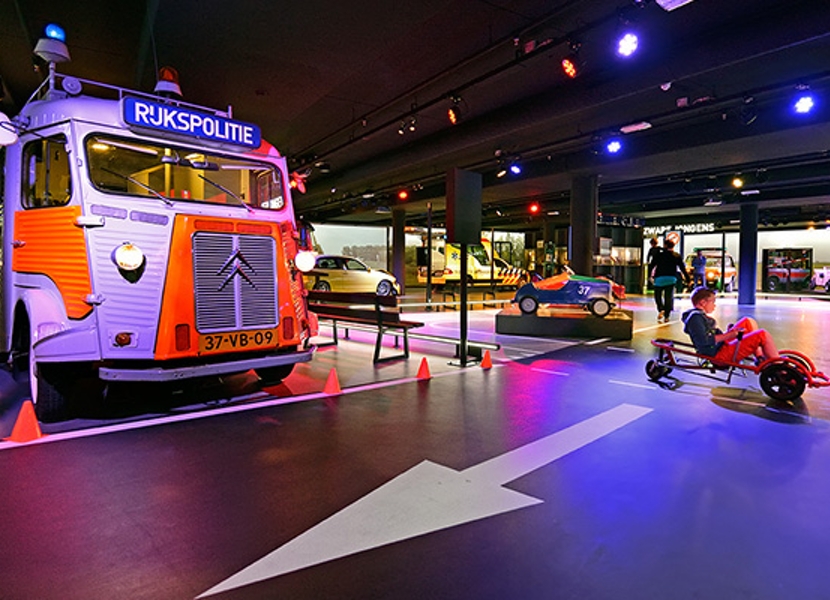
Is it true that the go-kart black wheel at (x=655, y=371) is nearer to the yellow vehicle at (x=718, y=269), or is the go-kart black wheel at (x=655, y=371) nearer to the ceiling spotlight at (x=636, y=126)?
the ceiling spotlight at (x=636, y=126)

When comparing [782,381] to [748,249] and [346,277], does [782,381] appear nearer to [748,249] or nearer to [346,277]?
[346,277]

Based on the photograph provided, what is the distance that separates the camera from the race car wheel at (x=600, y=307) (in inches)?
410

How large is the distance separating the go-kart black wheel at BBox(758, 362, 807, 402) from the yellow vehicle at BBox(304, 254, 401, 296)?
44.2 feet

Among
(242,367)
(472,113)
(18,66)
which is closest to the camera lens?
(242,367)

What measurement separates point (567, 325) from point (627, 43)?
4988mm

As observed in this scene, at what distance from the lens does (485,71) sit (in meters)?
8.48

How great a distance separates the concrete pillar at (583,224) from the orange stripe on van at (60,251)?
12.1 m

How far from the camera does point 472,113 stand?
35.2ft

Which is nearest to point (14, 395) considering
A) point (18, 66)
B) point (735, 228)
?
point (18, 66)

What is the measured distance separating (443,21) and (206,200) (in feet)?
12.9

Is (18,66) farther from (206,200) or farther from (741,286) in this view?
(741,286)

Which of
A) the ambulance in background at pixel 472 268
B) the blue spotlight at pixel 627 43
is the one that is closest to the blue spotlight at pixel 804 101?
the blue spotlight at pixel 627 43

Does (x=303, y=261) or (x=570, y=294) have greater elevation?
(x=303, y=261)

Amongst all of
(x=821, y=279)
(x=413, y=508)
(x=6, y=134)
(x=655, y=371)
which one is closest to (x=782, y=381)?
(x=655, y=371)
